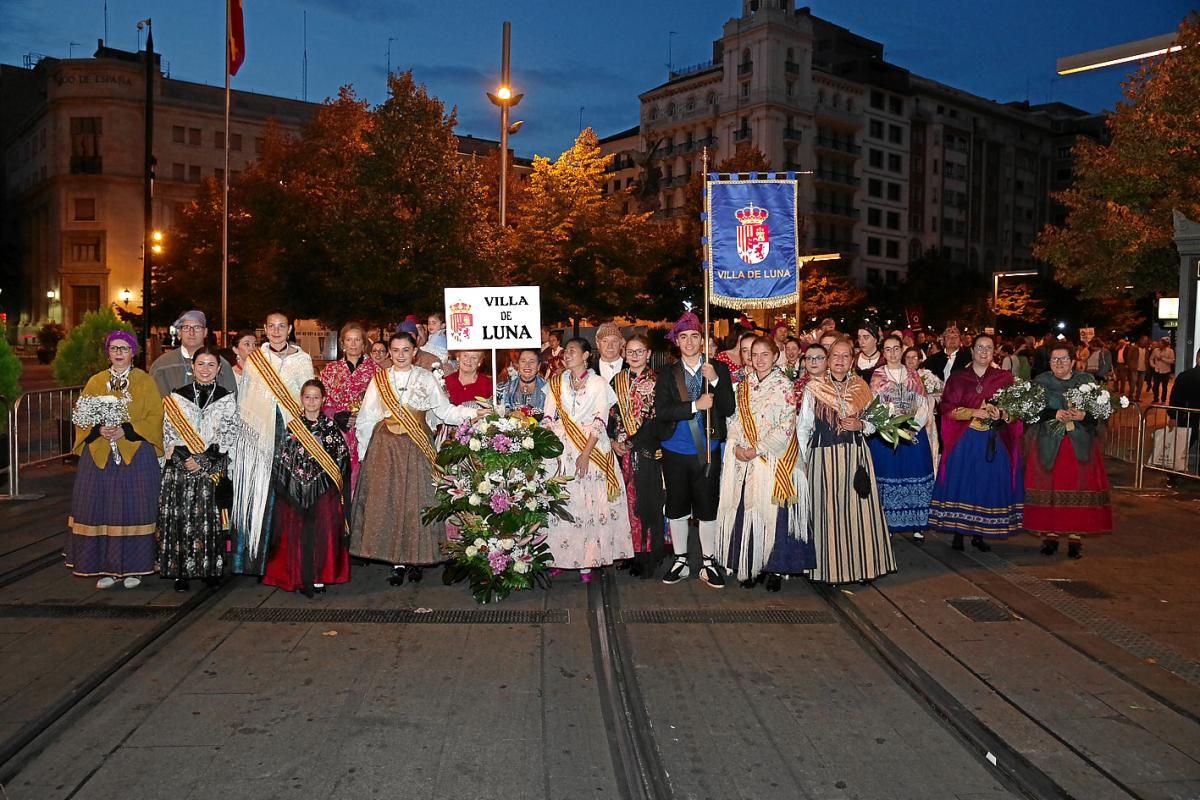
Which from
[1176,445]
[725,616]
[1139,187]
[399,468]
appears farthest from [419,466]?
[1139,187]

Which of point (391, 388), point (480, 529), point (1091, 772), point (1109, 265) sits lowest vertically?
point (1091, 772)

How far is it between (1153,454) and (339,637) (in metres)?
12.1

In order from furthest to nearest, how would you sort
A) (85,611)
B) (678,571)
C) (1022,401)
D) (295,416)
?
(1022,401)
(678,571)
(295,416)
(85,611)

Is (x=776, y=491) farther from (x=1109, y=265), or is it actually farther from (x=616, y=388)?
(x=1109, y=265)

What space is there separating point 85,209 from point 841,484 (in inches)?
2857

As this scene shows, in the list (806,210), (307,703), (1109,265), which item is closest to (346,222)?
(1109,265)

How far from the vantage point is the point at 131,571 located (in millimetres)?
7879

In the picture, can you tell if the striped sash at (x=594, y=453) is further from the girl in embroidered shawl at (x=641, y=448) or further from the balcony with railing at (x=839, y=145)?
the balcony with railing at (x=839, y=145)

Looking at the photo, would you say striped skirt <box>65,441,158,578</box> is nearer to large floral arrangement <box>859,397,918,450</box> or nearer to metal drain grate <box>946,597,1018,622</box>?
large floral arrangement <box>859,397,918,450</box>

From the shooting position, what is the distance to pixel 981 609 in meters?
7.63

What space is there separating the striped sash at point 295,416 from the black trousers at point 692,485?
2.58 m

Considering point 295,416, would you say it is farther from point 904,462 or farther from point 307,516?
point 904,462

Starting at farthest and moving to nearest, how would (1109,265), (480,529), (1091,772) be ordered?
1. (1109,265)
2. (480,529)
3. (1091,772)

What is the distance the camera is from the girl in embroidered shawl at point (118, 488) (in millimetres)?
7863
